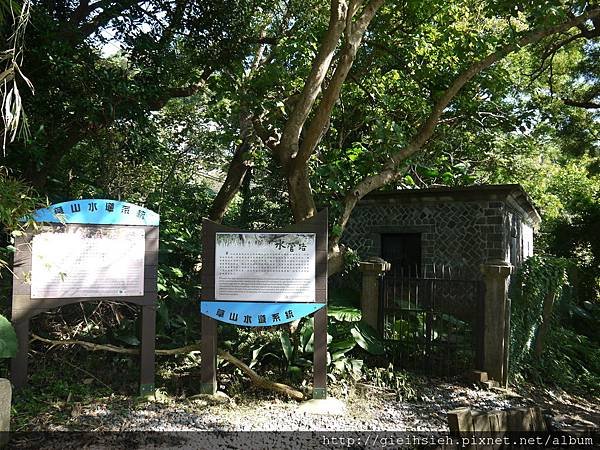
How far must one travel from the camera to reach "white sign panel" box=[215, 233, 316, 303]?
5656mm

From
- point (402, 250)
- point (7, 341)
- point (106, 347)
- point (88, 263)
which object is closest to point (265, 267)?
point (88, 263)

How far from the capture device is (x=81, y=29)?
Answer: 7676 mm

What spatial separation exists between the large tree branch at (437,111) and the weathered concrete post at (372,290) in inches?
30.6

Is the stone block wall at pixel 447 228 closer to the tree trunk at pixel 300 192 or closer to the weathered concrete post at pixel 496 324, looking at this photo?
the weathered concrete post at pixel 496 324

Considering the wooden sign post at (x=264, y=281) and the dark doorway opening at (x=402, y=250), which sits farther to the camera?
the dark doorway opening at (x=402, y=250)

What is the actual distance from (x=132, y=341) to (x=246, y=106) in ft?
12.9

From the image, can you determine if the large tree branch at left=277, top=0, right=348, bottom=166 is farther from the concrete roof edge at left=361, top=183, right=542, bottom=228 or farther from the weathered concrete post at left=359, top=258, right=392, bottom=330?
the concrete roof edge at left=361, top=183, right=542, bottom=228

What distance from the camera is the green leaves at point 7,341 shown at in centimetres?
449

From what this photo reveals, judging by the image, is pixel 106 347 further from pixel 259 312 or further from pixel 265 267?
pixel 265 267

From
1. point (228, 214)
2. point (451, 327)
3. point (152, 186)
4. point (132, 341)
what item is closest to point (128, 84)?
point (132, 341)

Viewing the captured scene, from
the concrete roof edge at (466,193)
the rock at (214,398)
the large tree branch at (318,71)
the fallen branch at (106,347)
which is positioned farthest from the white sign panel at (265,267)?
the concrete roof edge at (466,193)

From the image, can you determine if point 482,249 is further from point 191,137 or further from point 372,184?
point 191,137

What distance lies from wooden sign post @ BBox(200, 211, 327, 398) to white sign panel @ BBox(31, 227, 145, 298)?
806 mm

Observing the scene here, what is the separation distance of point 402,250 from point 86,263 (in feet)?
28.7
